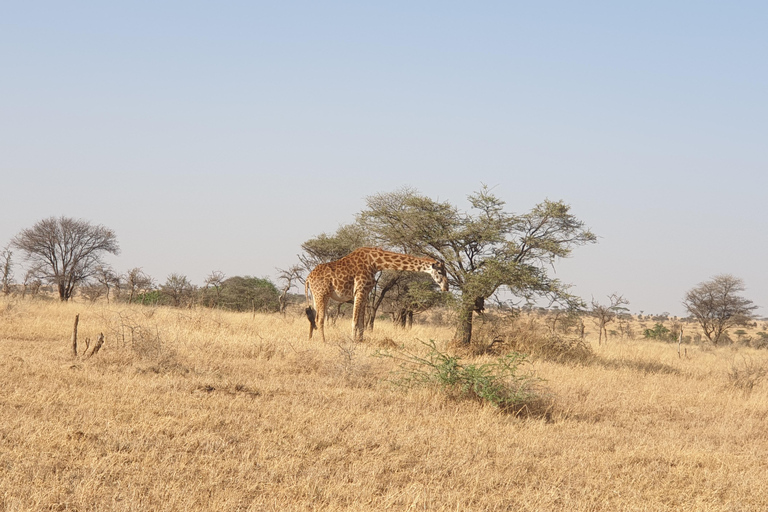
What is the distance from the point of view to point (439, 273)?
16.6m

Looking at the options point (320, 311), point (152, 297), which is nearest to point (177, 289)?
point (152, 297)

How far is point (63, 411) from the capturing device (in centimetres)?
739

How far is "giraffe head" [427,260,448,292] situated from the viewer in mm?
16422

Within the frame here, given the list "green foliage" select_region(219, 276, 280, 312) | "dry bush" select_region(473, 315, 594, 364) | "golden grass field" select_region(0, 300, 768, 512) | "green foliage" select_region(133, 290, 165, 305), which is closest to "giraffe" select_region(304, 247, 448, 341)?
"dry bush" select_region(473, 315, 594, 364)

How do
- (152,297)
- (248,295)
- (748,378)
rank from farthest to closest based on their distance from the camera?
(248,295)
(152,297)
(748,378)

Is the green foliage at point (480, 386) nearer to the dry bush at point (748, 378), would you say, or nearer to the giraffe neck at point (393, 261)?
the dry bush at point (748, 378)

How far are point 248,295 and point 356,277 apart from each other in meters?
24.8

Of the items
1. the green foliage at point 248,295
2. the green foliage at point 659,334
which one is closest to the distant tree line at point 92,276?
the green foliage at point 248,295

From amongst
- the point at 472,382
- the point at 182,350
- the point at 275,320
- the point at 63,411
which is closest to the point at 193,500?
the point at 63,411

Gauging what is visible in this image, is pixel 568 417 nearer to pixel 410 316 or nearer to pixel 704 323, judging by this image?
→ pixel 410 316

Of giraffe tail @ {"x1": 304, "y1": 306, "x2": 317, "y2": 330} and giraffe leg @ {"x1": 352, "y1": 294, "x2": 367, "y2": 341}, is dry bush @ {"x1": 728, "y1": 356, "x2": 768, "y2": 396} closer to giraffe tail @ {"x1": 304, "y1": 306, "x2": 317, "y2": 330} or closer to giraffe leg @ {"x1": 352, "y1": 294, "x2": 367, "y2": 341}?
giraffe leg @ {"x1": 352, "y1": 294, "x2": 367, "y2": 341}

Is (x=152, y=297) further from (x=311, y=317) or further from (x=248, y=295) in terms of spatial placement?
(x=311, y=317)

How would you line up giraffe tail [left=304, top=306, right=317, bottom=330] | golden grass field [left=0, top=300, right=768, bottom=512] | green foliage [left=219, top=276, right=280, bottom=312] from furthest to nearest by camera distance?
1. green foliage [left=219, top=276, right=280, bottom=312]
2. giraffe tail [left=304, top=306, right=317, bottom=330]
3. golden grass field [left=0, top=300, right=768, bottom=512]

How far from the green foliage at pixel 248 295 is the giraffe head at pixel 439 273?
74.4ft
